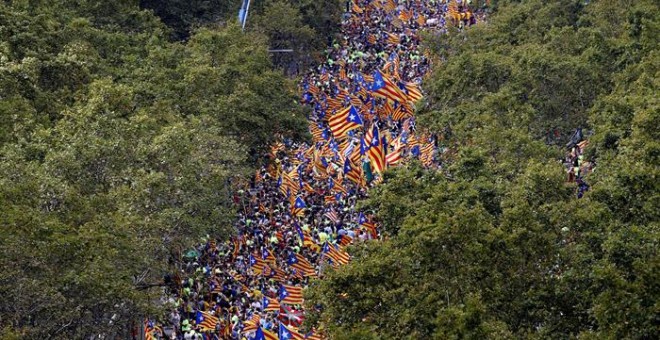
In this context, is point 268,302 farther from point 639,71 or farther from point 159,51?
point 159,51

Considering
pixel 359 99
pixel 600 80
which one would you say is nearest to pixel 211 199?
pixel 600 80

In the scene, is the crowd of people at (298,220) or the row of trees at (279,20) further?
the row of trees at (279,20)

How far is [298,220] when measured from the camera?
44.0 metres

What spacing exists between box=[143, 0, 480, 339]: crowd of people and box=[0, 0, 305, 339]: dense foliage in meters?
1.70

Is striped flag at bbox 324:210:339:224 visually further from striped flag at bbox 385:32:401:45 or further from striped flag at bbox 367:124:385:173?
striped flag at bbox 385:32:401:45

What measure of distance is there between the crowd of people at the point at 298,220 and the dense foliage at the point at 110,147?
1.70 meters

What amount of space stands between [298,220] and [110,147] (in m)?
10.9

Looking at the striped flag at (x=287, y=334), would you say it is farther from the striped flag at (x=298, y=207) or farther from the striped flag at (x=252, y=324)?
the striped flag at (x=298, y=207)

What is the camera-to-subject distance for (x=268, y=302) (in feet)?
116

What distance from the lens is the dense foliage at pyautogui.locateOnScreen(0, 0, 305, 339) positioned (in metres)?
25.9

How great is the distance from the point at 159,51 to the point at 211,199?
57.4 feet

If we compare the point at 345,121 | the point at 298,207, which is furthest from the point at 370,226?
the point at 345,121

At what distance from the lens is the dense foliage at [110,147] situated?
25.9m

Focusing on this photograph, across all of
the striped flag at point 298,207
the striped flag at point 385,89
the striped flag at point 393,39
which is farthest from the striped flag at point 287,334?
the striped flag at point 393,39
